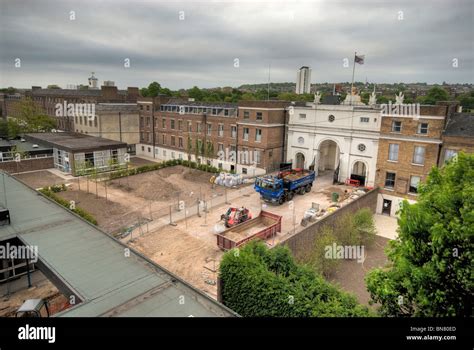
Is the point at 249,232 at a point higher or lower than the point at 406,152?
lower

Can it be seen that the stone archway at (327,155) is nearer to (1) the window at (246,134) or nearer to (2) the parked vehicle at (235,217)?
(1) the window at (246,134)

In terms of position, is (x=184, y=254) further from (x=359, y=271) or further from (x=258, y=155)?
(x=258, y=155)

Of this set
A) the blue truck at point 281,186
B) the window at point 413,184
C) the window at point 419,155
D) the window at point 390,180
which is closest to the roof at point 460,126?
the window at point 419,155

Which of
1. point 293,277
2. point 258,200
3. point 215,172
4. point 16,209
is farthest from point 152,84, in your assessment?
point 293,277

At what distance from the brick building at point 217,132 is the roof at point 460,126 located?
57.0ft

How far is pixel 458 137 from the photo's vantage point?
82.7ft

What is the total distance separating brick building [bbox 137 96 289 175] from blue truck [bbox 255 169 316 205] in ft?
25.7

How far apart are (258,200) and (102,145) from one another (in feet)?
75.1

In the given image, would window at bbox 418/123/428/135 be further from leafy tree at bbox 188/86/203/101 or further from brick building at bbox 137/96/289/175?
leafy tree at bbox 188/86/203/101

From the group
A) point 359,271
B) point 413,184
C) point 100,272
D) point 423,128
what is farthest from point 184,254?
point 423,128

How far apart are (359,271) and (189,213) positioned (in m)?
13.8

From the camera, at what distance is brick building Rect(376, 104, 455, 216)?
26.5 metres

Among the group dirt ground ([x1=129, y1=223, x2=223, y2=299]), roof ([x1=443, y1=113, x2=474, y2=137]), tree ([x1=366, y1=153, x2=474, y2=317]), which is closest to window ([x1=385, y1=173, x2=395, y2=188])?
roof ([x1=443, y1=113, x2=474, y2=137])

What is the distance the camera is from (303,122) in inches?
1439
